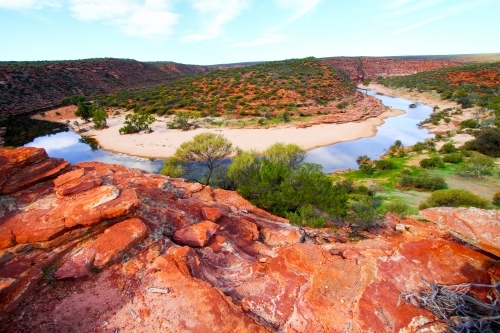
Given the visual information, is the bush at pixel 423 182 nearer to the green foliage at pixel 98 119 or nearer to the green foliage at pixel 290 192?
the green foliage at pixel 290 192

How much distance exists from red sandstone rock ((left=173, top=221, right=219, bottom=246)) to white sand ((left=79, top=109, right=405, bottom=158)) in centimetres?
2666

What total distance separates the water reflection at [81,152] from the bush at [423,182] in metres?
23.8

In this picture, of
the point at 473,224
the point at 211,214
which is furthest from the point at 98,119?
the point at 473,224

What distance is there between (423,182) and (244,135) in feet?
78.7

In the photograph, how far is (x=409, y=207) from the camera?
18562 millimetres

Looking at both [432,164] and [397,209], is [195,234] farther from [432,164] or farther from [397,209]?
[432,164]

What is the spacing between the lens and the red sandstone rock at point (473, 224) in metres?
4.93

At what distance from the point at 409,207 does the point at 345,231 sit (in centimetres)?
941

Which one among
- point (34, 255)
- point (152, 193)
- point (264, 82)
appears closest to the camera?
point (34, 255)

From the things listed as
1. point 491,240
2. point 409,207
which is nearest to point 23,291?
point 491,240

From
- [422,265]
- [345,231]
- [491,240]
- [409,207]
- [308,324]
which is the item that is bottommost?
[409,207]

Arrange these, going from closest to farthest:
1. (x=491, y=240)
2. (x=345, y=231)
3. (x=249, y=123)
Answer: (x=491, y=240), (x=345, y=231), (x=249, y=123)

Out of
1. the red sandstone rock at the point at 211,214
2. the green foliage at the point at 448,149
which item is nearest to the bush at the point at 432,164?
the green foliage at the point at 448,149

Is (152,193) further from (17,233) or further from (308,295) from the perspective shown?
(308,295)
